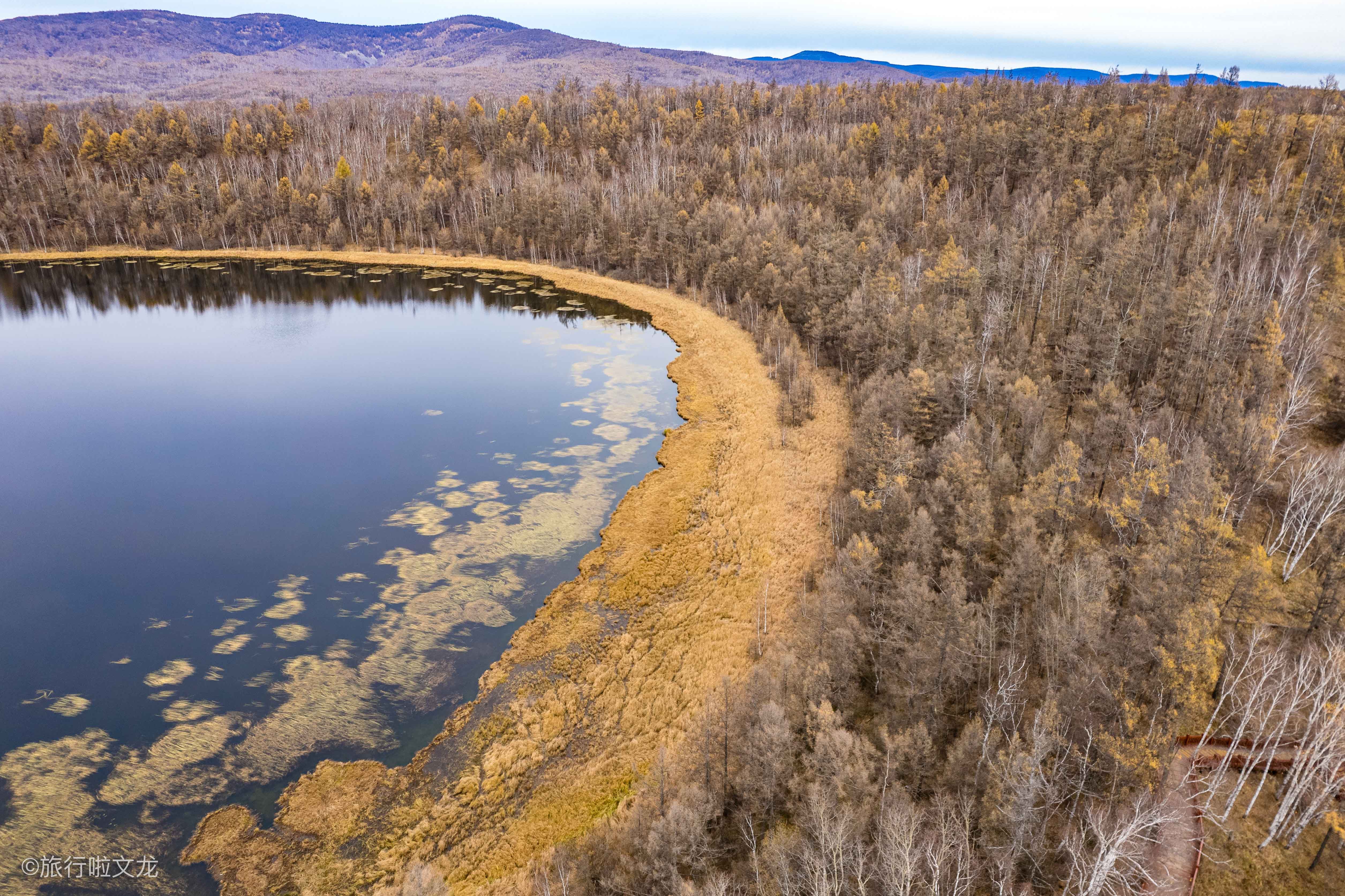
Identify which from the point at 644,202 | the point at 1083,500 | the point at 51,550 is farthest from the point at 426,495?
the point at 644,202

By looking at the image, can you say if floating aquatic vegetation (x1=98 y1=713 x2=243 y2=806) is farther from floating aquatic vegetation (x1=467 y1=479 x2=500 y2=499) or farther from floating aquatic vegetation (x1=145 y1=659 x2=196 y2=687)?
floating aquatic vegetation (x1=467 y1=479 x2=500 y2=499)

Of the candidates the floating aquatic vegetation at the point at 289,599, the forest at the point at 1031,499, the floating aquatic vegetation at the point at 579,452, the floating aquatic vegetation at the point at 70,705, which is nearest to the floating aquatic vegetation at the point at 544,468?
the floating aquatic vegetation at the point at 579,452

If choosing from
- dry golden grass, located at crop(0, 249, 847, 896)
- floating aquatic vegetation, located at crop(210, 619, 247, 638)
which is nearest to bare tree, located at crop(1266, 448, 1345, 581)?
dry golden grass, located at crop(0, 249, 847, 896)

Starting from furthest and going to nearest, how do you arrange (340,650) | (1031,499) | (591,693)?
(1031,499)
(340,650)
(591,693)

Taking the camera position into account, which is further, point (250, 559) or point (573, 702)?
point (250, 559)

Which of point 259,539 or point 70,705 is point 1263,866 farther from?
point 259,539

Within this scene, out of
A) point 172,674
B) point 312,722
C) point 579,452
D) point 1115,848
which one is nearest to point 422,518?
point 579,452

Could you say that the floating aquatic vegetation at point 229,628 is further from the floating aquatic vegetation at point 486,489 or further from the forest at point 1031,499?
the forest at point 1031,499

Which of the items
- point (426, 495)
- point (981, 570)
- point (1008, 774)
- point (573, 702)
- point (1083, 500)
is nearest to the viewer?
point (1008, 774)

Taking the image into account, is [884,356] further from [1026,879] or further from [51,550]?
[51,550]
